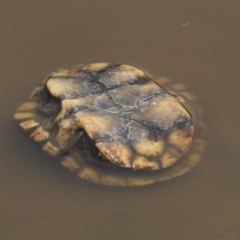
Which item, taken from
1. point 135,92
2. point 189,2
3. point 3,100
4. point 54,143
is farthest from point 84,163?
point 189,2

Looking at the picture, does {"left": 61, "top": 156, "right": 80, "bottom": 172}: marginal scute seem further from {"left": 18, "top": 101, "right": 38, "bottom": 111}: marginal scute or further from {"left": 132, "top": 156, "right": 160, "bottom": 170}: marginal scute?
{"left": 18, "top": 101, "right": 38, "bottom": 111}: marginal scute

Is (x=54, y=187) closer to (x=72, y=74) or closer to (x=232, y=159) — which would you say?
(x=72, y=74)

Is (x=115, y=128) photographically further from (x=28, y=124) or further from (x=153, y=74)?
(x=153, y=74)

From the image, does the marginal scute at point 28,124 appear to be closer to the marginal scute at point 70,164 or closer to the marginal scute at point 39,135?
the marginal scute at point 39,135

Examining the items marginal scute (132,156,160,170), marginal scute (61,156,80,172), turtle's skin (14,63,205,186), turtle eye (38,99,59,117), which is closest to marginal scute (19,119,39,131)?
turtle's skin (14,63,205,186)

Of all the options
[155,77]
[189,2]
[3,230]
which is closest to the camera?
[3,230]

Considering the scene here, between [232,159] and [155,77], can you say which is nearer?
[232,159]
